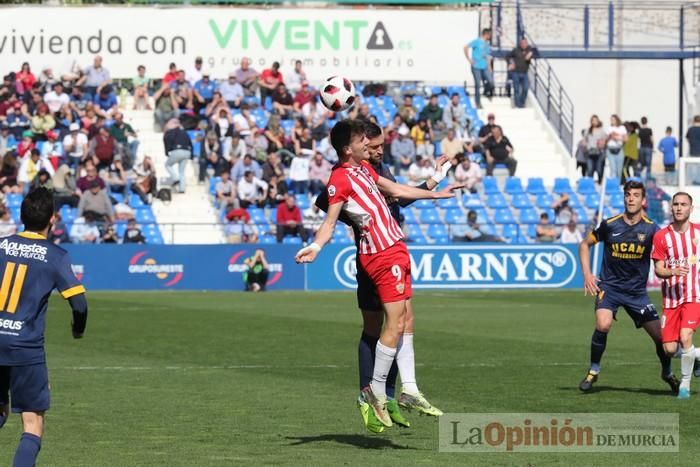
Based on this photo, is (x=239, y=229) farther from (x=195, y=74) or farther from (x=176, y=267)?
(x=195, y=74)

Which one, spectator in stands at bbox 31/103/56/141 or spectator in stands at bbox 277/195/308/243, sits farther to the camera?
spectator in stands at bbox 31/103/56/141

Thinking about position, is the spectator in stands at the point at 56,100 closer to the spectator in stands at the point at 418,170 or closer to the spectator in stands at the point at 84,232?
the spectator in stands at the point at 84,232

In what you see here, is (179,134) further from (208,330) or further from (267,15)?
(208,330)

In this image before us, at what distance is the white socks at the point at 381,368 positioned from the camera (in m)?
10.5

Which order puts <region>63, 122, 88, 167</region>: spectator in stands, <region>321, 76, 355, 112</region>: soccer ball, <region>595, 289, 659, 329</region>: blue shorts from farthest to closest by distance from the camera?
<region>63, 122, 88, 167</region>: spectator in stands → <region>595, 289, 659, 329</region>: blue shorts → <region>321, 76, 355, 112</region>: soccer ball

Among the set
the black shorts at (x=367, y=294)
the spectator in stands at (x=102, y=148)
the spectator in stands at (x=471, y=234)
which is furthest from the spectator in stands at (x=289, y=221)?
the black shorts at (x=367, y=294)

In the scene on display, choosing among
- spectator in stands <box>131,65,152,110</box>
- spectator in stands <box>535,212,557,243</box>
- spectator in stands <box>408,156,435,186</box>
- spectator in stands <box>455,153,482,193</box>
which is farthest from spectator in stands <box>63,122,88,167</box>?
spectator in stands <box>535,212,557,243</box>

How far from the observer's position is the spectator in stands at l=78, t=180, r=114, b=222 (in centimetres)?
3125

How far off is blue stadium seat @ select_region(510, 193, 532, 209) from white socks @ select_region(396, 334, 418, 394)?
2411 cm

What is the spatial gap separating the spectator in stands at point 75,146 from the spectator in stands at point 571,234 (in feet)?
36.5

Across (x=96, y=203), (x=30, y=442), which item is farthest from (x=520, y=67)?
(x=30, y=442)

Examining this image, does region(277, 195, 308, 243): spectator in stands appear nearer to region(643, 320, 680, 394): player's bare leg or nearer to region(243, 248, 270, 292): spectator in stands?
region(243, 248, 270, 292): spectator in stands

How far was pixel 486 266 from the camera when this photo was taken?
107ft

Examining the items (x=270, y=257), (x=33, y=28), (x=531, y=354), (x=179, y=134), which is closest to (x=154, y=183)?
(x=179, y=134)
